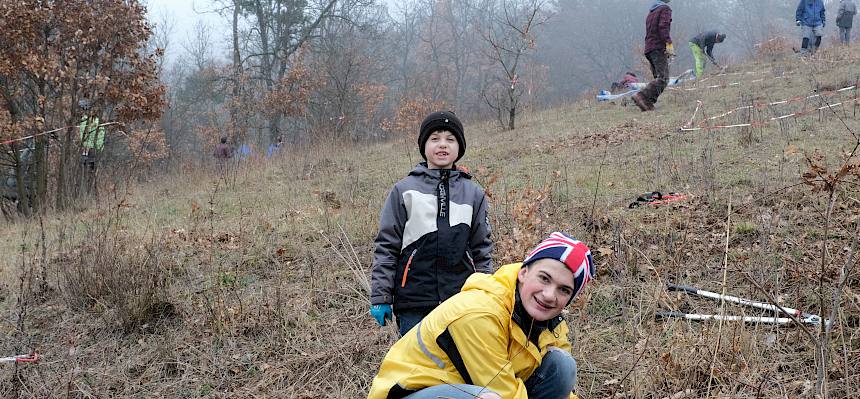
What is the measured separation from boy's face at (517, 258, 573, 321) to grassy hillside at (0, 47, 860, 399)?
578 mm

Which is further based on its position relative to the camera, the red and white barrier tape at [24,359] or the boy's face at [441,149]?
the red and white barrier tape at [24,359]

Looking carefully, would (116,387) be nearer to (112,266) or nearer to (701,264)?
(112,266)

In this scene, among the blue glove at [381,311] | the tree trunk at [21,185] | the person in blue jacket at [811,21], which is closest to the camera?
the blue glove at [381,311]

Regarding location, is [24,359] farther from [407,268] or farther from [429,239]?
[429,239]

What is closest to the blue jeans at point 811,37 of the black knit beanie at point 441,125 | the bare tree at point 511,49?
the bare tree at point 511,49

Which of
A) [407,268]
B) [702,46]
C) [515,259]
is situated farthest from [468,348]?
[702,46]

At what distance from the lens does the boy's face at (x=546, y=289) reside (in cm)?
199

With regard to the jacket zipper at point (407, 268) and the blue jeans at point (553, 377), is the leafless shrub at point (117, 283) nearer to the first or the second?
the jacket zipper at point (407, 268)

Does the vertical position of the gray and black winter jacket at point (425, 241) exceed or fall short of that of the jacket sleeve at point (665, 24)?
it falls short

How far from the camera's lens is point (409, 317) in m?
2.57

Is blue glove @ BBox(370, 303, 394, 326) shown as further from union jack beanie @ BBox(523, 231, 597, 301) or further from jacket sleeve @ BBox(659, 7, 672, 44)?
jacket sleeve @ BBox(659, 7, 672, 44)

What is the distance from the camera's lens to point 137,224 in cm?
639

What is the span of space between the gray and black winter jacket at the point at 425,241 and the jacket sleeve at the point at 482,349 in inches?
22.9

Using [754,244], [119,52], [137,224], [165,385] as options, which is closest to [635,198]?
[754,244]
